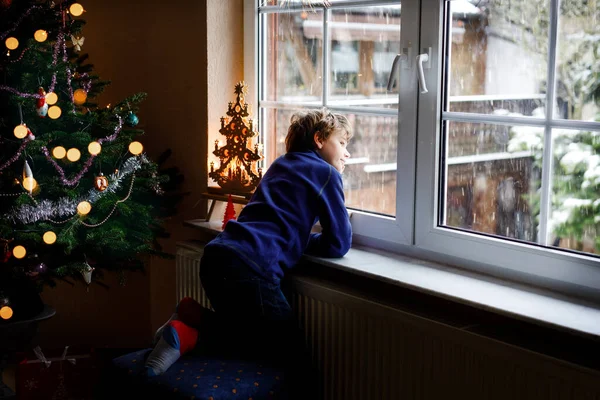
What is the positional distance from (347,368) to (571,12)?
119 centimetres

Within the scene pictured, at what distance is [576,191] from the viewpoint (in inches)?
80.2

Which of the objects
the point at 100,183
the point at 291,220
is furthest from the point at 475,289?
the point at 100,183

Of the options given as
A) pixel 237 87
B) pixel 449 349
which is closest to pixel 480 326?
pixel 449 349

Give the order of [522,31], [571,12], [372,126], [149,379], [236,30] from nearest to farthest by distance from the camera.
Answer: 1. [571,12]
2. [522,31]
3. [149,379]
4. [372,126]
5. [236,30]

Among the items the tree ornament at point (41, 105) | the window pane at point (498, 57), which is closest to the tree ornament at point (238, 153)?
the tree ornament at point (41, 105)

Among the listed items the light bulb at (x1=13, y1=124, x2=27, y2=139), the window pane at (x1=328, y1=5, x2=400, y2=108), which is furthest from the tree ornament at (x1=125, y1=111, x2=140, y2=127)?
the window pane at (x1=328, y1=5, x2=400, y2=108)

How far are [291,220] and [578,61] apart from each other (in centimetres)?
96

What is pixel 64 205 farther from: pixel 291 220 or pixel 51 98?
pixel 291 220

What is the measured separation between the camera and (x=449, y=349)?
2.03 meters

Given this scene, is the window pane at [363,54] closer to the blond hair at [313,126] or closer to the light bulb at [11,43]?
the blond hair at [313,126]

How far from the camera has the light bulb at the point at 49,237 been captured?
2.72 meters

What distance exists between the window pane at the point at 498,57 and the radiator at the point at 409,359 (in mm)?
653

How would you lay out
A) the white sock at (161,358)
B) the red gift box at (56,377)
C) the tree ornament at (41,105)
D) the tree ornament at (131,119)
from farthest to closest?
1. the red gift box at (56,377)
2. the tree ornament at (131,119)
3. the tree ornament at (41,105)
4. the white sock at (161,358)

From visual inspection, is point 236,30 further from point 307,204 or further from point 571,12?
point 571,12
